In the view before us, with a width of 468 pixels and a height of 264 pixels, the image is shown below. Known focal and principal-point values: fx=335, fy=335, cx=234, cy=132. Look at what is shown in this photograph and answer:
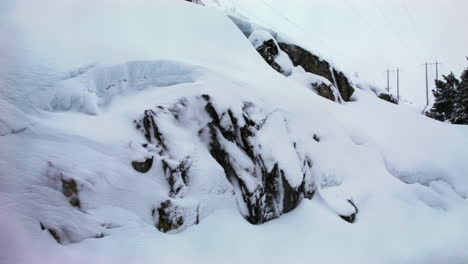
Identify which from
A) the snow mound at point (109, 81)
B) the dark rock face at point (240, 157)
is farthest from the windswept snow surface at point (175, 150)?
the dark rock face at point (240, 157)

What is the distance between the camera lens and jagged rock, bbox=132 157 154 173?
3.56 metres

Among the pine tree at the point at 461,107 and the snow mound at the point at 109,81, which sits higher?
the snow mound at the point at 109,81

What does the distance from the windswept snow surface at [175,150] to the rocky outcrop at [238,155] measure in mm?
103

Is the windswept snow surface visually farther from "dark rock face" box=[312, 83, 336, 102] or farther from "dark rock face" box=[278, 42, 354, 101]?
"dark rock face" box=[278, 42, 354, 101]

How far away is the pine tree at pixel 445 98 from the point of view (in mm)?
20438

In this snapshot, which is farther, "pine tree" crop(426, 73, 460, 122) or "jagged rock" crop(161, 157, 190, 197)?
"pine tree" crop(426, 73, 460, 122)

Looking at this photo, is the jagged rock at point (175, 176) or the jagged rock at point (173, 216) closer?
the jagged rock at point (173, 216)

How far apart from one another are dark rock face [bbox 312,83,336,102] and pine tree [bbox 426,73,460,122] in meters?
14.9

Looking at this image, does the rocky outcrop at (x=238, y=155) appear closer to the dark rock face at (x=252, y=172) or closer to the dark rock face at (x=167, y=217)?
the dark rock face at (x=252, y=172)

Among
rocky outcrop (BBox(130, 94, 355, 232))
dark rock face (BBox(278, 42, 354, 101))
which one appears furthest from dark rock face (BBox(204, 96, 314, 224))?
dark rock face (BBox(278, 42, 354, 101))

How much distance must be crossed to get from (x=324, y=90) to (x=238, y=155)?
16.7ft

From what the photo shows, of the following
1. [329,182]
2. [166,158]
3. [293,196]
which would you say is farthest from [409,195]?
[166,158]

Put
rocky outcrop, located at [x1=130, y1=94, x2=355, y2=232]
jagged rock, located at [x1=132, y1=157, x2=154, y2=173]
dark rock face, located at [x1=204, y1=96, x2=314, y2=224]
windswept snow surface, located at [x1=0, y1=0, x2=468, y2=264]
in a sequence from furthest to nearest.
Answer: dark rock face, located at [x1=204, y1=96, x2=314, y2=224], rocky outcrop, located at [x1=130, y1=94, x2=355, y2=232], jagged rock, located at [x1=132, y1=157, x2=154, y2=173], windswept snow surface, located at [x1=0, y1=0, x2=468, y2=264]

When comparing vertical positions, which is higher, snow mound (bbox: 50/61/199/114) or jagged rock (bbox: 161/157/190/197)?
snow mound (bbox: 50/61/199/114)
